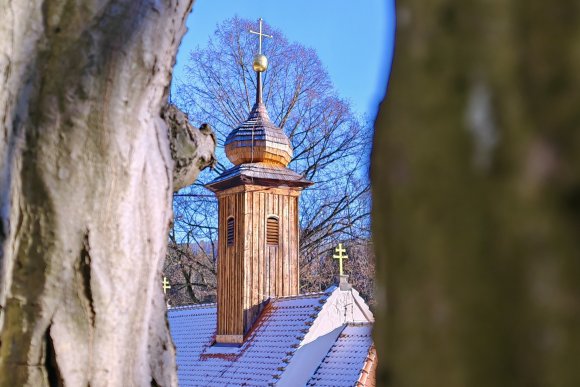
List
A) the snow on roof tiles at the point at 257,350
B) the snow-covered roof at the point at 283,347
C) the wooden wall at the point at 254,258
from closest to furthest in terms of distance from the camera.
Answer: the snow-covered roof at the point at 283,347
the snow on roof tiles at the point at 257,350
the wooden wall at the point at 254,258

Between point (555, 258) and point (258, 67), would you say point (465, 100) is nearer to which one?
point (555, 258)

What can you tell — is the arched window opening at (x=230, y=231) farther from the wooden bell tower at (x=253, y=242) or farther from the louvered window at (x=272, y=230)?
the louvered window at (x=272, y=230)

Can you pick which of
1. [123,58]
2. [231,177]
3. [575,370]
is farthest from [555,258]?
[231,177]

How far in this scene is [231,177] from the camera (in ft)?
52.2

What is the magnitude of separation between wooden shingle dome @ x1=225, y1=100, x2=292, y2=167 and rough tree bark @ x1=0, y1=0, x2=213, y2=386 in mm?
14829

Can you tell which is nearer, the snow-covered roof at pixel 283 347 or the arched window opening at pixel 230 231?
the snow-covered roof at pixel 283 347

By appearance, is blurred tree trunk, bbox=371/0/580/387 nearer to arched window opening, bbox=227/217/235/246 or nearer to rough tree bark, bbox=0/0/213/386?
rough tree bark, bbox=0/0/213/386

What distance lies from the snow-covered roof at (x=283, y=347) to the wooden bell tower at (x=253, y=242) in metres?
0.38

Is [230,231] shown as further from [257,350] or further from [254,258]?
[257,350]

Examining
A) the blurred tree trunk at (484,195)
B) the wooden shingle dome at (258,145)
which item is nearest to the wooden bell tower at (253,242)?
the wooden shingle dome at (258,145)

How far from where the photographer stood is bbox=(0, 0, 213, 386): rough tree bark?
183cm

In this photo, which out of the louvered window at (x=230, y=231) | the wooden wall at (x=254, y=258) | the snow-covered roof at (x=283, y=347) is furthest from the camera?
the louvered window at (x=230, y=231)

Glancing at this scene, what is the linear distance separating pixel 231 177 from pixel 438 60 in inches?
612

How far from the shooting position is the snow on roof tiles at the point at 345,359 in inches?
436
